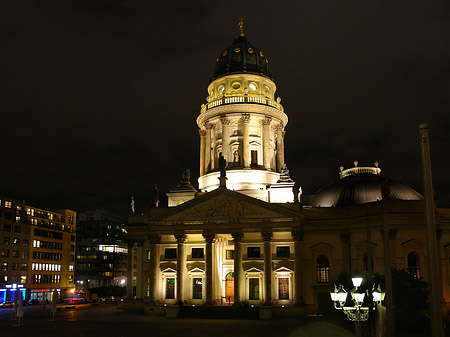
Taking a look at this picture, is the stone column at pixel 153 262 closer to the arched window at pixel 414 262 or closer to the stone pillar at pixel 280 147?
the stone pillar at pixel 280 147

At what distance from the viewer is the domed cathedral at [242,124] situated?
219 feet

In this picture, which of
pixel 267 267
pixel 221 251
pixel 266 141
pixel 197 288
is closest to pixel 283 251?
pixel 267 267

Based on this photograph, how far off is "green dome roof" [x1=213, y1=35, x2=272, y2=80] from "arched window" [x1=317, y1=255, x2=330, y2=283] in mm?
28827

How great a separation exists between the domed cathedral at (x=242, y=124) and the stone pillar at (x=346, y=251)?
42.1 feet

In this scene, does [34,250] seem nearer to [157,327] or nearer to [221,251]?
[221,251]

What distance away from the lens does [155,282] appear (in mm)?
56812

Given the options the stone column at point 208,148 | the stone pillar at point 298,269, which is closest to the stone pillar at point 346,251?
the stone pillar at point 298,269

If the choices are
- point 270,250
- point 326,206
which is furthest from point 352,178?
point 270,250

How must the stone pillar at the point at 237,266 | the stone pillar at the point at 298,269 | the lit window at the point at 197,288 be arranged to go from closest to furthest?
the stone pillar at the point at 298,269
the stone pillar at the point at 237,266
the lit window at the point at 197,288

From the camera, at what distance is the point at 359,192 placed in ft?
202

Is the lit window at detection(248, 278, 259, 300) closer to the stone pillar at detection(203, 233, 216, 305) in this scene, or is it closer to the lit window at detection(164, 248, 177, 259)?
the stone pillar at detection(203, 233, 216, 305)

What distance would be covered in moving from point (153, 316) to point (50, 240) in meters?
54.8

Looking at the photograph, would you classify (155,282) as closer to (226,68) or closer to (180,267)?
(180,267)

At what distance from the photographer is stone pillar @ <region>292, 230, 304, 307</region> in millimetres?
52562
